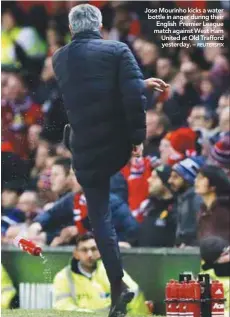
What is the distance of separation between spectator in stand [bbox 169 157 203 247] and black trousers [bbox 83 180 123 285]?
186 centimetres

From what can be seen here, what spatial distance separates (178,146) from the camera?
43.6ft

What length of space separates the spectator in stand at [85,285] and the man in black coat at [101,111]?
128 centimetres

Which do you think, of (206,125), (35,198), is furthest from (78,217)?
(206,125)

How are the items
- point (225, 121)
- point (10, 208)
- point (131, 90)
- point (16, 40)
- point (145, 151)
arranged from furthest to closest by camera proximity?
point (16, 40) → point (10, 208) → point (225, 121) → point (145, 151) → point (131, 90)

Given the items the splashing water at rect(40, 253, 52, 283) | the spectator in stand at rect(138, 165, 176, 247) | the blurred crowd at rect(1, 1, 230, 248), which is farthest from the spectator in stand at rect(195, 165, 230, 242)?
the splashing water at rect(40, 253, 52, 283)

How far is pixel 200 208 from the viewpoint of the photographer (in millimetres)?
13070

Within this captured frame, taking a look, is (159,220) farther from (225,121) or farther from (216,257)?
(225,121)

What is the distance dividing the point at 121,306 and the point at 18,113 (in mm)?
3152

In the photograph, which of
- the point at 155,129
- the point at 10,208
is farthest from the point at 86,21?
the point at 10,208

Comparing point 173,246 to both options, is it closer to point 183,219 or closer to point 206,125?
point 183,219

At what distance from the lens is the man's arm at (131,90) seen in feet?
36.0

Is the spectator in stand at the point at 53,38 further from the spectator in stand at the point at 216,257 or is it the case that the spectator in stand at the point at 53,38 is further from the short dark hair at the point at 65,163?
the spectator in stand at the point at 216,257

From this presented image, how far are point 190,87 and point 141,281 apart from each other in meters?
1.89

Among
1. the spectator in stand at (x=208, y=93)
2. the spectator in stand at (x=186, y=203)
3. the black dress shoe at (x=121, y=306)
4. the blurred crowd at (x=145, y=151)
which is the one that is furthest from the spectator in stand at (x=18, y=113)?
the black dress shoe at (x=121, y=306)
